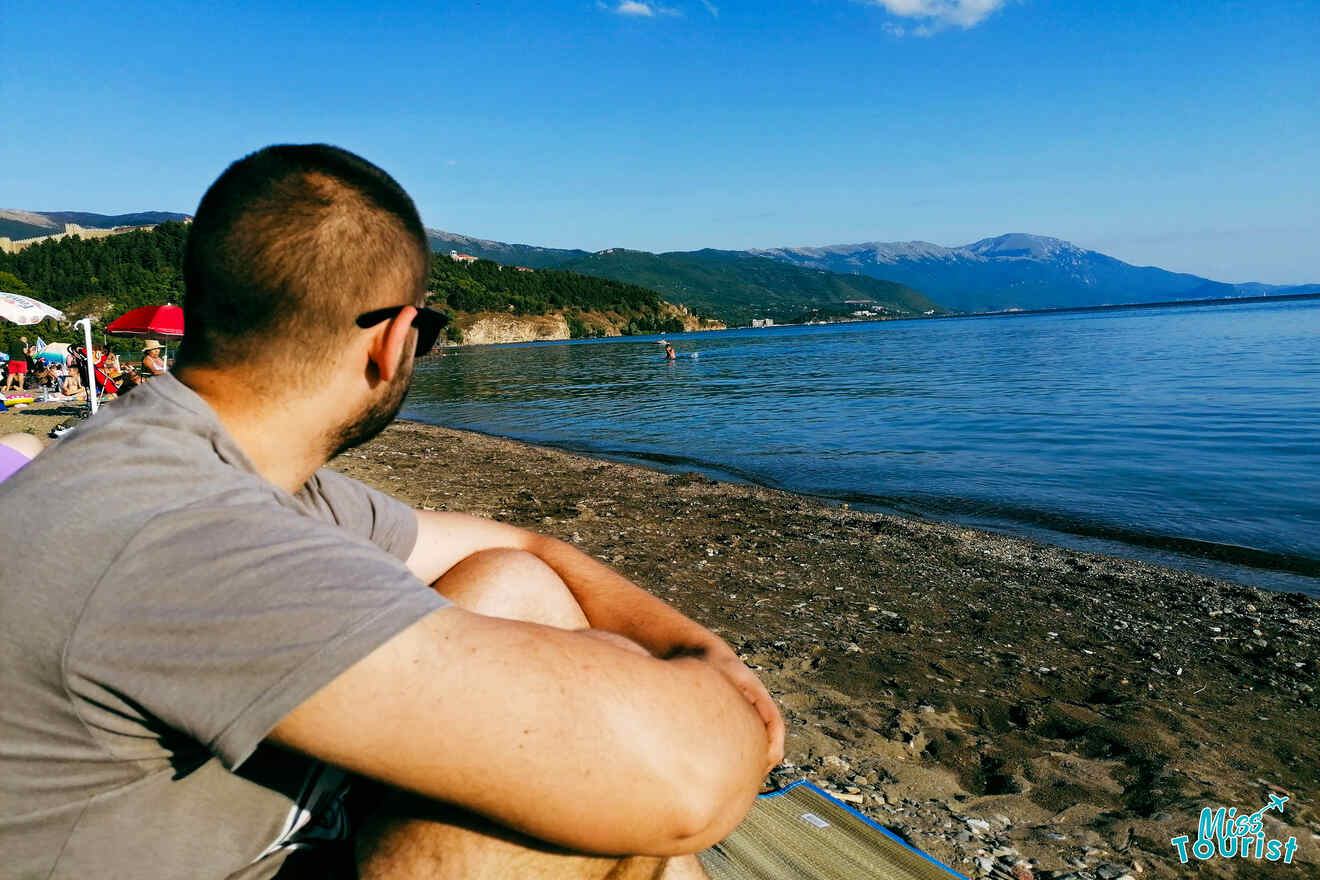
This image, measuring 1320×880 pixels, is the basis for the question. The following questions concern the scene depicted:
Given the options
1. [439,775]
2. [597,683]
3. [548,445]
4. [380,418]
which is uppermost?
[380,418]

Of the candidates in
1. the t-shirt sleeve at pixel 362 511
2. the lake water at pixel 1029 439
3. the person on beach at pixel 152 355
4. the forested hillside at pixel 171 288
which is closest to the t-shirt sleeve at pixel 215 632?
the t-shirt sleeve at pixel 362 511

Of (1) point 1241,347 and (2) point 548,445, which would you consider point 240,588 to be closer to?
(2) point 548,445

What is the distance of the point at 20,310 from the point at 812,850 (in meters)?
24.3

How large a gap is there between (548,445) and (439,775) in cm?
1881

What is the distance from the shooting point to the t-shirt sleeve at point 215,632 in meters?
1.00

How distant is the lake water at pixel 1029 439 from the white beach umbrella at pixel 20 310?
11.4 metres

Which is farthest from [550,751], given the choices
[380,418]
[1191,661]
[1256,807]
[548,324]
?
[548,324]

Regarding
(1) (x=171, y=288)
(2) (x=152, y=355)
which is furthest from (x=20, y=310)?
(1) (x=171, y=288)

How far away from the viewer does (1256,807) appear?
3754 mm

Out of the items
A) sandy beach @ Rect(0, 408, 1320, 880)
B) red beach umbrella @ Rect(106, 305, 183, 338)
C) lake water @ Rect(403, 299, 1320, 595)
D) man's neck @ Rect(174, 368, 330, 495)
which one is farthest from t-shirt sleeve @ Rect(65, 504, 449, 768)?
red beach umbrella @ Rect(106, 305, 183, 338)

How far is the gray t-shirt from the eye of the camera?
39.6 inches

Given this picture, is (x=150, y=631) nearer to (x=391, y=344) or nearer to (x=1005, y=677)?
(x=391, y=344)

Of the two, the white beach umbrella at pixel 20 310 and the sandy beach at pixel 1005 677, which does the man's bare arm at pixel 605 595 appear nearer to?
the sandy beach at pixel 1005 677

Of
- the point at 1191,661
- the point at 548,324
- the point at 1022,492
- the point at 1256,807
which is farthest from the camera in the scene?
the point at 548,324
